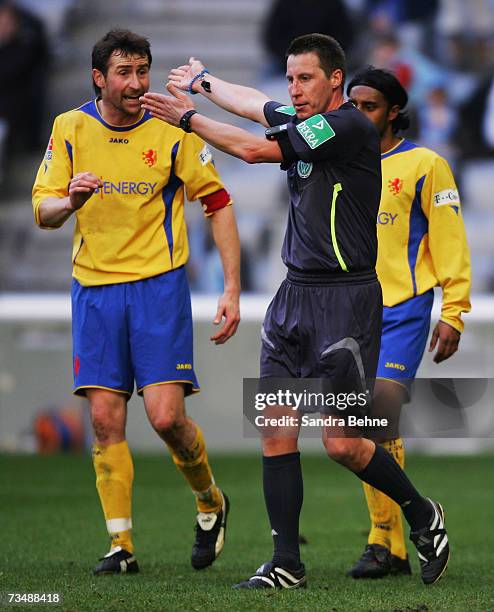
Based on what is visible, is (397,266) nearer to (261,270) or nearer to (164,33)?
(261,270)

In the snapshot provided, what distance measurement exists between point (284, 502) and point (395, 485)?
494mm

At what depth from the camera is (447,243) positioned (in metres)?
6.20

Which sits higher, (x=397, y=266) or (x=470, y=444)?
(x=397, y=266)

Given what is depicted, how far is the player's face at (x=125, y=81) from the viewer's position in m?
5.90

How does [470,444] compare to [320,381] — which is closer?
[320,381]

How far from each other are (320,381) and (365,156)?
0.96m

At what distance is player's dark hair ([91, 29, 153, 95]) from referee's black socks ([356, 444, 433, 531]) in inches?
84.1

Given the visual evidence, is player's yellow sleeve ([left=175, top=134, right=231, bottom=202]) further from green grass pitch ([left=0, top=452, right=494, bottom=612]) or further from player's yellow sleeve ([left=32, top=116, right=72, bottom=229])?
green grass pitch ([left=0, top=452, right=494, bottom=612])

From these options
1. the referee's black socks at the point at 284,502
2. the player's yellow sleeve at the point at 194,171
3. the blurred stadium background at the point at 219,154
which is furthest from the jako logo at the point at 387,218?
the blurred stadium background at the point at 219,154

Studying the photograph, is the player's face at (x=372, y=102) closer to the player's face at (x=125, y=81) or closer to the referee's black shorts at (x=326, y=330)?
the player's face at (x=125, y=81)

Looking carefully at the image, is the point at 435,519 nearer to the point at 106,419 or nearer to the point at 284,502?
the point at 284,502

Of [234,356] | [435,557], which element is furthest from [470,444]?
[435,557]

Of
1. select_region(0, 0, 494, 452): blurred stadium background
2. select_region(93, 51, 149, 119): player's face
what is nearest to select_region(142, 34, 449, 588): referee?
select_region(93, 51, 149, 119): player's face

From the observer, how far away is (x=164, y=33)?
60.0ft
